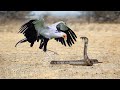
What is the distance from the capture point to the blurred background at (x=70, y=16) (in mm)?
5207

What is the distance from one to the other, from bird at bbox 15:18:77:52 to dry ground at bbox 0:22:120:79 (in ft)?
0.16

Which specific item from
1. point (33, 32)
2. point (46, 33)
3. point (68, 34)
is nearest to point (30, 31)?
point (33, 32)

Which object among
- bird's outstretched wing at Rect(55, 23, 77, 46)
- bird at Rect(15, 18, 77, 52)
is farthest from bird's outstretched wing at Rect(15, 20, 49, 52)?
bird's outstretched wing at Rect(55, 23, 77, 46)

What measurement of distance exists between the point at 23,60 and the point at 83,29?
2.65 ft

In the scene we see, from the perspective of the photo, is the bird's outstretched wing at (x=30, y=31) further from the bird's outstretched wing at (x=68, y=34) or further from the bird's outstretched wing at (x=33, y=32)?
the bird's outstretched wing at (x=68, y=34)

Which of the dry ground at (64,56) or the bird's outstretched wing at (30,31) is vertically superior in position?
the bird's outstretched wing at (30,31)

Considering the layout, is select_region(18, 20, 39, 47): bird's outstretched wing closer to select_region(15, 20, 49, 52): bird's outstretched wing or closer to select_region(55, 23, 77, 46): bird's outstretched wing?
select_region(15, 20, 49, 52): bird's outstretched wing

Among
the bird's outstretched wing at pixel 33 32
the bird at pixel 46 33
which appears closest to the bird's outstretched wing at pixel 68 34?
the bird at pixel 46 33

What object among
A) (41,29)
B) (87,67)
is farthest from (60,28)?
(87,67)

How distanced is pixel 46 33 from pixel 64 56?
1.15 ft

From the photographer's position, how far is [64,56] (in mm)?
5312

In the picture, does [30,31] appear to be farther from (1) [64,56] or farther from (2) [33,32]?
(1) [64,56]

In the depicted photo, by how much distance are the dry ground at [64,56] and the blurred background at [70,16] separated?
6cm
